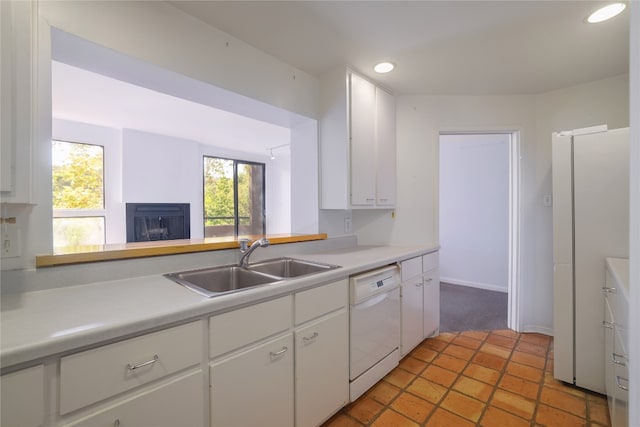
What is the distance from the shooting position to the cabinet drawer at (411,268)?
219 centimetres

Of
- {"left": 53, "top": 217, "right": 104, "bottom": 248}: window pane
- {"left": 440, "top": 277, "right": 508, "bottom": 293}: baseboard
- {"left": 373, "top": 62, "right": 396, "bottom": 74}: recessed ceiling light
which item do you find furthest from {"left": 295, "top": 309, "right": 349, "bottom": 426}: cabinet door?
{"left": 53, "top": 217, "right": 104, "bottom": 248}: window pane

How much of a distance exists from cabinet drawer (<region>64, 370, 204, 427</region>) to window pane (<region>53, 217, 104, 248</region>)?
3.91 m

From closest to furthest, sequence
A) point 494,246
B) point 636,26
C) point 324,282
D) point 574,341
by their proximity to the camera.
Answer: point 636,26, point 324,282, point 574,341, point 494,246

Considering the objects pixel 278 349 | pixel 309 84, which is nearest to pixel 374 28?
pixel 309 84

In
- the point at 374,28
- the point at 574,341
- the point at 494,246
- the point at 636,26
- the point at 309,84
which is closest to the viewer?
the point at 636,26

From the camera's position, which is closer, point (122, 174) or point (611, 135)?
point (611, 135)

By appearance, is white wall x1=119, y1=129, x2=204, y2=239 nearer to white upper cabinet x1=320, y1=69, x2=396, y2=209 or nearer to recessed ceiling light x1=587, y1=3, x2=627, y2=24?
white upper cabinet x1=320, y1=69, x2=396, y2=209

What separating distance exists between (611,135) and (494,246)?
2601 mm

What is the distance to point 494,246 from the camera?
13.5 feet

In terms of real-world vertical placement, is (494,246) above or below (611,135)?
below

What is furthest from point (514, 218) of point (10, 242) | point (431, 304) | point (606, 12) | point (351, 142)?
point (10, 242)

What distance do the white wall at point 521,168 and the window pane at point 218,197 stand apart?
12.4 ft

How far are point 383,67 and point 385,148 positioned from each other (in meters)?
0.68

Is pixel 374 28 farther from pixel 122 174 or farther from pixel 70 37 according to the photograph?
pixel 122 174
